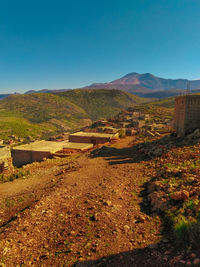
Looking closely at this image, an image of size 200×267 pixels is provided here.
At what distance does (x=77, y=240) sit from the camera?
12.7 ft

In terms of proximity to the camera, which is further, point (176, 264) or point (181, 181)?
point (181, 181)

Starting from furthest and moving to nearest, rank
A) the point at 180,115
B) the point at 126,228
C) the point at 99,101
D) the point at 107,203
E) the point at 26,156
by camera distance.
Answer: the point at 99,101, the point at 26,156, the point at 180,115, the point at 107,203, the point at 126,228

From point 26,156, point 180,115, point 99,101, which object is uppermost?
point 99,101

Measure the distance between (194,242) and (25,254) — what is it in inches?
127

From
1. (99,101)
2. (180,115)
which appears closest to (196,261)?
(180,115)

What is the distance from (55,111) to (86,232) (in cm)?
9501

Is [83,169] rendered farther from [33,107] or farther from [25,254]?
[33,107]

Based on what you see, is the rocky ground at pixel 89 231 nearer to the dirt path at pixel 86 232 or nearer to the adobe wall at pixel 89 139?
the dirt path at pixel 86 232

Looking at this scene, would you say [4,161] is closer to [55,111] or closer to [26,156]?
[26,156]

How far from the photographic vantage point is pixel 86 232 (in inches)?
161

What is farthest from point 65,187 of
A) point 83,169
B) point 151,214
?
point 151,214

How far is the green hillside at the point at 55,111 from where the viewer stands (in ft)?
216

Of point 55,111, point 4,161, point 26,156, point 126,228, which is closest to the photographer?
point 126,228

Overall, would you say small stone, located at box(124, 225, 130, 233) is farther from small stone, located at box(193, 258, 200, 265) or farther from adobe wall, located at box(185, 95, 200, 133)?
adobe wall, located at box(185, 95, 200, 133)
